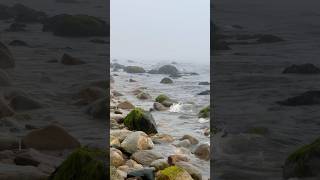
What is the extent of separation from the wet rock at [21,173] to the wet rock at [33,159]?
0.06 meters

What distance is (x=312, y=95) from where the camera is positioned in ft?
19.2

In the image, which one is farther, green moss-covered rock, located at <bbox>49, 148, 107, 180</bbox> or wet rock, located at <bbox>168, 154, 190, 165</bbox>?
wet rock, located at <bbox>168, 154, 190, 165</bbox>

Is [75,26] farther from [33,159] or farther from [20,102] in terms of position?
Result: [33,159]

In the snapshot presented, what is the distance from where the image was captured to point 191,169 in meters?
9.25

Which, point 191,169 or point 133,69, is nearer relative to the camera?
point 191,169

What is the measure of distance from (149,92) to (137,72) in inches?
253

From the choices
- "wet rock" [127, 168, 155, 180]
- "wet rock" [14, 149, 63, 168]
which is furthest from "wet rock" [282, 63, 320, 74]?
"wet rock" [127, 168, 155, 180]

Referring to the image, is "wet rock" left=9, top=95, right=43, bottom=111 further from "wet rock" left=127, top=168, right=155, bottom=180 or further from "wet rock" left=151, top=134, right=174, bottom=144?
"wet rock" left=151, top=134, right=174, bottom=144

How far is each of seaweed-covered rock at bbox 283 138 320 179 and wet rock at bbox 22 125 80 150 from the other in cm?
262

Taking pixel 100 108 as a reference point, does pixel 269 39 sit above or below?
above

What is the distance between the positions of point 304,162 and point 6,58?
12.6 feet

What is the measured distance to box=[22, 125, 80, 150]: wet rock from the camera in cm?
586

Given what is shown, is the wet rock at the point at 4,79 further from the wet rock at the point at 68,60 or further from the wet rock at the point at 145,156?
the wet rock at the point at 145,156

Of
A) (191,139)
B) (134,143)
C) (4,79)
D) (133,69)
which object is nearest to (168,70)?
(133,69)
